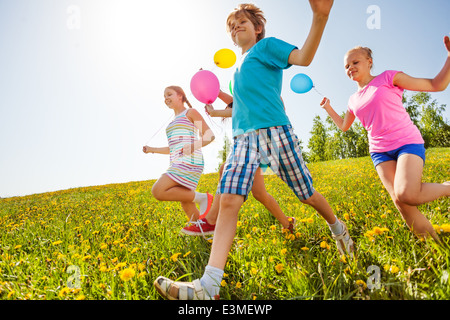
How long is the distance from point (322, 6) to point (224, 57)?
1.51 metres

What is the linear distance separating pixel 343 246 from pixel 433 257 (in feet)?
1.87

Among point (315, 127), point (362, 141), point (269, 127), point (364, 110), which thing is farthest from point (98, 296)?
point (362, 141)

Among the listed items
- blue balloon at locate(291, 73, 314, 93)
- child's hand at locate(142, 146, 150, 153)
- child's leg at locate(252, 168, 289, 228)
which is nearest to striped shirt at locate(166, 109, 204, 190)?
child's hand at locate(142, 146, 150, 153)

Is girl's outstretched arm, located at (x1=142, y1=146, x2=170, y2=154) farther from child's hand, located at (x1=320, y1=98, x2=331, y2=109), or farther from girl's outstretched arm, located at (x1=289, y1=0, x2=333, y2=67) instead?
girl's outstretched arm, located at (x1=289, y1=0, x2=333, y2=67)

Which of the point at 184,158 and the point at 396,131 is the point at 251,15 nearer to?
the point at 396,131

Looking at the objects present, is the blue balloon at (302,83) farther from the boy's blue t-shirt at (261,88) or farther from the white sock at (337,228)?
the white sock at (337,228)

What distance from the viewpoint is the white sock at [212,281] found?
1511 millimetres

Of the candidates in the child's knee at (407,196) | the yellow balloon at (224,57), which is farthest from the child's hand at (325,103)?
the child's knee at (407,196)

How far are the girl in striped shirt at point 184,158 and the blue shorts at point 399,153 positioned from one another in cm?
174

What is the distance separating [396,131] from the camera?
2188 mm

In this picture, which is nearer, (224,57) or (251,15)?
(251,15)

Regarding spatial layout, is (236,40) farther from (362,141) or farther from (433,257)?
(362,141)

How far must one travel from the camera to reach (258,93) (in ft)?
6.77

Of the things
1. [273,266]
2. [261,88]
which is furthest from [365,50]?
[273,266]
